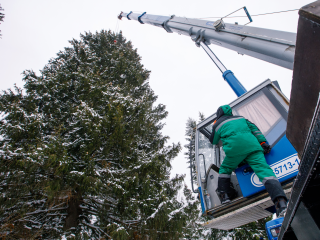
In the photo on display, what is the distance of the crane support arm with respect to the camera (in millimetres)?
2197

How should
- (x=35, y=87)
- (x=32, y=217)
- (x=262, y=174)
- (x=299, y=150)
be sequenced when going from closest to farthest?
1. (x=299, y=150)
2. (x=262, y=174)
3. (x=32, y=217)
4. (x=35, y=87)

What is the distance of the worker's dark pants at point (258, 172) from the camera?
206 cm

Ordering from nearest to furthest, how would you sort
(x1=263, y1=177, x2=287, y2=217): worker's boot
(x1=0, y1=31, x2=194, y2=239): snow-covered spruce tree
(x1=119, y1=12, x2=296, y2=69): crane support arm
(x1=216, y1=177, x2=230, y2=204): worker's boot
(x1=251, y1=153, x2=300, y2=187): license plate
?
(x1=263, y1=177, x2=287, y2=217): worker's boot → (x1=119, y1=12, x2=296, y2=69): crane support arm → (x1=251, y1=153, x2=300, y2=187): license plate → (x1=216, y1=177, x2=230, y2=204): worker's boot → (x1=0, y1=31, x2=194, y2=239): snow-covered spruce tree

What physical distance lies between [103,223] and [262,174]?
13.7 feet

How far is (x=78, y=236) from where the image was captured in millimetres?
3941

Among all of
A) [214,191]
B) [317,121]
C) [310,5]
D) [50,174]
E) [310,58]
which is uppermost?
[50,174]

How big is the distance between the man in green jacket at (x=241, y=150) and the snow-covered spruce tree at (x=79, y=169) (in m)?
2.52

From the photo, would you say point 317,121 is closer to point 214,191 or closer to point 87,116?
point 214,191

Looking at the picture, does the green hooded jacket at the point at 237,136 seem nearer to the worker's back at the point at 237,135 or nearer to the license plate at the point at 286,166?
the worker's back at the point at 237,135

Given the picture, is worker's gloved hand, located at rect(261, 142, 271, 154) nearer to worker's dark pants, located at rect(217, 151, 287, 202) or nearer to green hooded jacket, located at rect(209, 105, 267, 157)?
green hooded jacket, located at rect(209, 105, 267, 157)

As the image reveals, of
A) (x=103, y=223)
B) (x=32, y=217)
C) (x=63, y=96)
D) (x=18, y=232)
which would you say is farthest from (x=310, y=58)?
(x=63, y=96)

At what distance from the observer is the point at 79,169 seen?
447cm

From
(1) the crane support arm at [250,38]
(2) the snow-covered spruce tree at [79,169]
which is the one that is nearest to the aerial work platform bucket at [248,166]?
(1) the crane support arm at [250,38]

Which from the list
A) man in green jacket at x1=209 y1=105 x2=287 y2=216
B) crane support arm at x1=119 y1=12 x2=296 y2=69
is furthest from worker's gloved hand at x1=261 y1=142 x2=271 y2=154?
crane support arm at x1=119 y1=12 x2=296 y2=69
